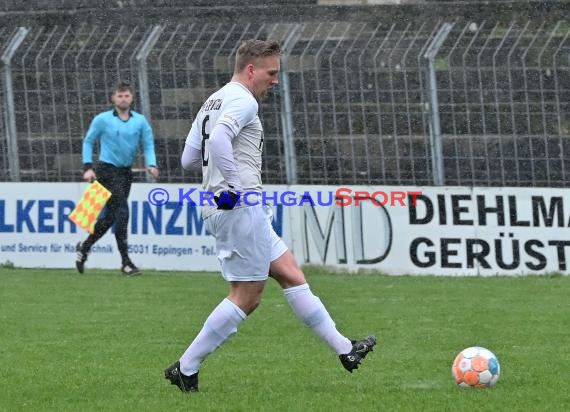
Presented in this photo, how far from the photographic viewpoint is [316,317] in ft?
25.3

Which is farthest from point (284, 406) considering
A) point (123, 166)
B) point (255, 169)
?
point (123, 166)

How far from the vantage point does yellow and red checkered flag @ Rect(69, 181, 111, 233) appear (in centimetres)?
1526

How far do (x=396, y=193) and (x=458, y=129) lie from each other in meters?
1.00

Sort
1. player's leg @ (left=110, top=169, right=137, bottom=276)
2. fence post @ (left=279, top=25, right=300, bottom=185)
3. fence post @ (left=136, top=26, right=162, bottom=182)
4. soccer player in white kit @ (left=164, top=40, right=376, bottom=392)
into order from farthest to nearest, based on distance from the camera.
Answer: fence post @ (left=136, top=26, right=162, bottom=182), fence post @ (left=279, top=25, right=300, bottom=185), player's leg @ (left=110, top=169, right=137, bottom=276), soccer player in white kit @ (left=164, top=40, right=376, bottom=392)

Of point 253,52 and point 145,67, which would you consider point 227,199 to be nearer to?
point 253,52

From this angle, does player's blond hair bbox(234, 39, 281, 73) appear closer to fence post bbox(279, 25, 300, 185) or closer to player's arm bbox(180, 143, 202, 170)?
player's arm bbox(180, 143, 202, 170)

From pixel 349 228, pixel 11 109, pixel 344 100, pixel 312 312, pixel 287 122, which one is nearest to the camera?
pixel 312 312

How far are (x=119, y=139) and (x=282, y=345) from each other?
6.02 m

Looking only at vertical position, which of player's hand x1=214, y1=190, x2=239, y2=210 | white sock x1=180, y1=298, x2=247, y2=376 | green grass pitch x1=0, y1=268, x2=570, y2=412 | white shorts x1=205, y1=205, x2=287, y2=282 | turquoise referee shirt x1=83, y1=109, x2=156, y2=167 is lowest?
green grass pitch x1=0, y1=268, x2=570, y2=412

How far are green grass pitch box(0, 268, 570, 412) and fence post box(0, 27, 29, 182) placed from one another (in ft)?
8.92

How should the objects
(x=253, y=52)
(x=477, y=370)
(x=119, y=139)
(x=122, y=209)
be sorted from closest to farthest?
(x=477, y=370) → (x=253, y=52) → (x=119, y=139) → (x=122, y=209)

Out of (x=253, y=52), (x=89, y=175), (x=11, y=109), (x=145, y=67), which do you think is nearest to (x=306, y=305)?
(x=253, y=52)

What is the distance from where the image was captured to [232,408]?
696 cm

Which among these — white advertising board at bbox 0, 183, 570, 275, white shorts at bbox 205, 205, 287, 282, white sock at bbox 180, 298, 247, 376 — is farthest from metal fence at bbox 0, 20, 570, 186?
white sock at bbox 180, 298, 247, 376
